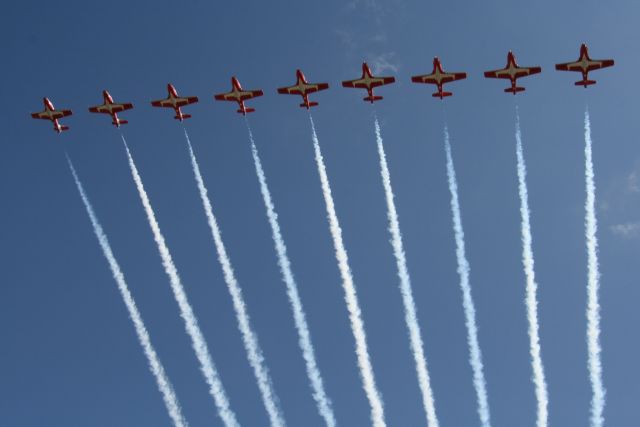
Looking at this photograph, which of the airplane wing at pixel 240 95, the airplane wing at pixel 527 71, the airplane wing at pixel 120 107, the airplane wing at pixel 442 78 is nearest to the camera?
the airplane wing at pixel 527 71

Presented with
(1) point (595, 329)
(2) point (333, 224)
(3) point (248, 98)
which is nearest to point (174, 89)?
(3) point (248, 98)

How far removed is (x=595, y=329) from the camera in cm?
8512

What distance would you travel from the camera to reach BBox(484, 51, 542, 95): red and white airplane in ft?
306

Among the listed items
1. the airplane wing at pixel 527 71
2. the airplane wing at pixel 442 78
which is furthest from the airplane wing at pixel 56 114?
the airplane wing at pixel 527 71

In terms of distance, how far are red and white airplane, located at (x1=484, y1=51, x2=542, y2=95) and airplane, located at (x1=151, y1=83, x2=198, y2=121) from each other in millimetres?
40009

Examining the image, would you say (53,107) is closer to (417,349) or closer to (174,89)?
(174,89)

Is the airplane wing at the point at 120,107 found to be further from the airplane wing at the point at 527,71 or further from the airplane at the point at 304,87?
the airplane wing at the point at 527,71

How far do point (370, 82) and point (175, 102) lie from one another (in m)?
26.8

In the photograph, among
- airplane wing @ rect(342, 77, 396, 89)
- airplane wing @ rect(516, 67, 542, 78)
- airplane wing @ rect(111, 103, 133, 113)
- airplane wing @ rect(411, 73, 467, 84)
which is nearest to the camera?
airplane wing @ rect(516, 67, 542, 78)

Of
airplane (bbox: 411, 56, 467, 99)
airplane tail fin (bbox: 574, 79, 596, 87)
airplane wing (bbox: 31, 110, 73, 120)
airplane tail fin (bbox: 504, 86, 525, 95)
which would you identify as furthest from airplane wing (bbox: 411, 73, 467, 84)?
airplane wing (bbox: 31, 110, 73, 120)

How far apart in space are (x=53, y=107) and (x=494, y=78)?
198 feet

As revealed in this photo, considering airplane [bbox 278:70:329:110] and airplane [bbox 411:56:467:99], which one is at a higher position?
airplane [bbox 411:56:467:99]

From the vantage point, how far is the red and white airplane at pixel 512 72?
93.1m

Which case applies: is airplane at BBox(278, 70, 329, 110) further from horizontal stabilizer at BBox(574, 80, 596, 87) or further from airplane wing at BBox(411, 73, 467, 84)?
horizontal stabilizer at BBox(574, 80, 596, 87)
